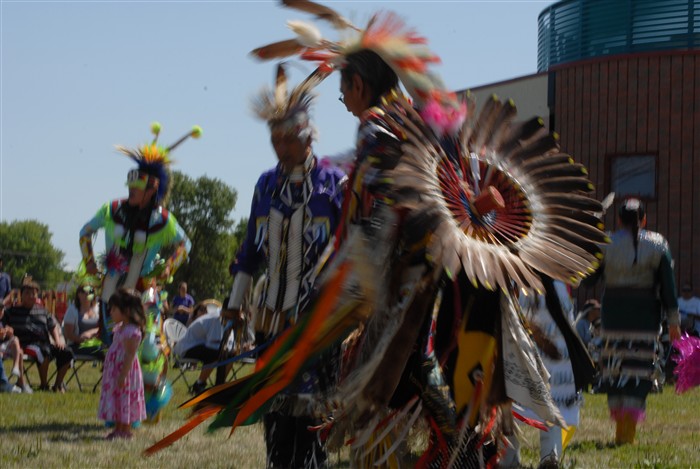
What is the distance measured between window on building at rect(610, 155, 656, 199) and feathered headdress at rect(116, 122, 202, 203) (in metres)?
13.4

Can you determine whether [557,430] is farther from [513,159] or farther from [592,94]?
[592,94]

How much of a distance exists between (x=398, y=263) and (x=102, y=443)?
148 inches

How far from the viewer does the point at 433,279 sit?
10.8 feet

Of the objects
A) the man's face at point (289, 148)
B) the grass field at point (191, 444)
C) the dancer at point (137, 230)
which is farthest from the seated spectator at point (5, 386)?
the man's face at point (289, 148)

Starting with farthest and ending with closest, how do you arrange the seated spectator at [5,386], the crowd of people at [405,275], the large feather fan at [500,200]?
the seated spectator at [5,386] → the crowd of people at [405,275] → the large feather fan at [500,200]

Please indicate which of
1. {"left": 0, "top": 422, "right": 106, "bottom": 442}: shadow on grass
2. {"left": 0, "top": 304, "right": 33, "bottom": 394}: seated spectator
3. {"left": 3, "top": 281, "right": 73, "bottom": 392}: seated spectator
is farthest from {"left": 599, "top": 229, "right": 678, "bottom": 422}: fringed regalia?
{"left": 3, "top": 281, "right": 73, "bottom": 392}: seated spectator

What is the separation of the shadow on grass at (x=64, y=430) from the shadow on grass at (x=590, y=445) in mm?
2964

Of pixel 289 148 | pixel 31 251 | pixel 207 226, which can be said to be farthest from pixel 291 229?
pixel 31 251

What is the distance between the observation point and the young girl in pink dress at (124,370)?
6852mm

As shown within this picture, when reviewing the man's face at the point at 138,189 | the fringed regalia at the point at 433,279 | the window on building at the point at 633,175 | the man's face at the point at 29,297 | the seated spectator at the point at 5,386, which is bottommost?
the seated spectator at the point at 5,386

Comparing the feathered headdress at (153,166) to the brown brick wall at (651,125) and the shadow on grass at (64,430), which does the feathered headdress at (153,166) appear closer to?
the shadow on grass at (64,430)

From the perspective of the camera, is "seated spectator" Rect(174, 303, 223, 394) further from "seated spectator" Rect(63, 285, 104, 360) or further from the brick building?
the brick building

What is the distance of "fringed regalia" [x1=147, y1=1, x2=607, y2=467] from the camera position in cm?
323

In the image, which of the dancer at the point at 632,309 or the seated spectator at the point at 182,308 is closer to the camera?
the dancer at the point at 632,309
